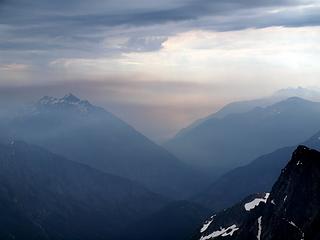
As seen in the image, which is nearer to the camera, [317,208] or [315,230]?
[315,230]

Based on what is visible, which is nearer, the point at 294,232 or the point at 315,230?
the point at 315,230

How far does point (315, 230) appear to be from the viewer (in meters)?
179

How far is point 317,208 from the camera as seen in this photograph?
19975 cm

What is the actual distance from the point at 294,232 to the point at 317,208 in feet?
40.5

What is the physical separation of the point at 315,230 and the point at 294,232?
68.2 feet

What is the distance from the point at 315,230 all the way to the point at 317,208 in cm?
2240

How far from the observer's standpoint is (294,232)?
198875mm
